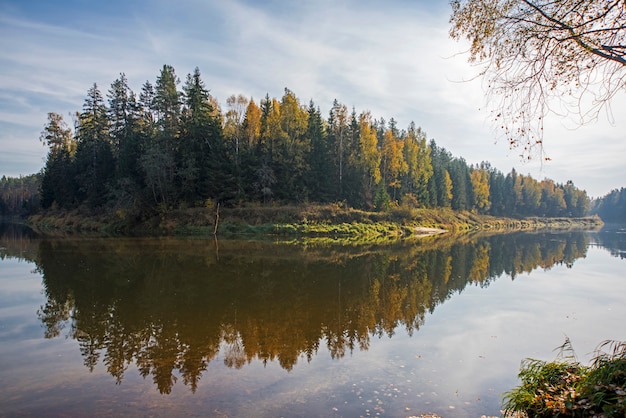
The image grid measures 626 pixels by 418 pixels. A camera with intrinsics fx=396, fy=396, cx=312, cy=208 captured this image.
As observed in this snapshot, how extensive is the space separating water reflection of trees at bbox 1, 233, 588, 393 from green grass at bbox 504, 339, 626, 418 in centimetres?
376

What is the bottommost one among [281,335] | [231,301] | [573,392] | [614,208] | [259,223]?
[281,335]

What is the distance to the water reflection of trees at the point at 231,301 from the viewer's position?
342 inches

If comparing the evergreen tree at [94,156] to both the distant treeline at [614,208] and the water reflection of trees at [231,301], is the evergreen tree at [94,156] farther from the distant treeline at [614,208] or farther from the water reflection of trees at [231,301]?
the distant treeline at [614,208]

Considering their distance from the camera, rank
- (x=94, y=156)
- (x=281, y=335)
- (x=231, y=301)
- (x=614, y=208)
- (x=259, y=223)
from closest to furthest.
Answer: (x=281, y=335)
(x=231, y=301)
(x=259, y=223)
(x=94, y=156)
(x=614, y=208)

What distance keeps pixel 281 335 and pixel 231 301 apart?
4.08m

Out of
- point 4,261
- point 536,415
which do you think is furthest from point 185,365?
point 4,261

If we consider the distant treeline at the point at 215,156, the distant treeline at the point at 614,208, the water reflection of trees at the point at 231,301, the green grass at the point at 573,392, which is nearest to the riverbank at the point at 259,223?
the distant treeline at the point at 215,156

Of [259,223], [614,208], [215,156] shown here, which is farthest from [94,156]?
[614,208]

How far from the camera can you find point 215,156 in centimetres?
4606

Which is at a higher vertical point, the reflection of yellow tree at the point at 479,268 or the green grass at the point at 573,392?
the green grass at the point at 573,392

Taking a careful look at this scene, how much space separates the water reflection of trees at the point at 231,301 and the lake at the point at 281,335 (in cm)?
6

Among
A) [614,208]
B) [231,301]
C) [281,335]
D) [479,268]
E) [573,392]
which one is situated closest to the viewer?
[573,392]

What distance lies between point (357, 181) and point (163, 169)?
83.2ft

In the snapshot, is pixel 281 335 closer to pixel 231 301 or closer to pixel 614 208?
pixel 231 301
